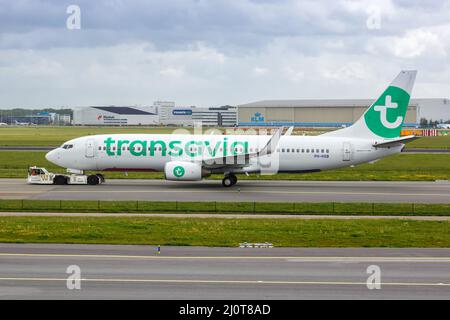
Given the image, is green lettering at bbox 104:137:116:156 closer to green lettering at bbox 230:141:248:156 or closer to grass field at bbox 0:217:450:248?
green lettering at bbox 230:141:248:156

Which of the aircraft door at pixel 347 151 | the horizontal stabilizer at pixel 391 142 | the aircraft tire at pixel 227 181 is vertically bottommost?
the aircraft tire at pixel 227 181

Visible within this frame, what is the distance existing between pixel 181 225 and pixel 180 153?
18.9 meters

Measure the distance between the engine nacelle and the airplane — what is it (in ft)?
4.76

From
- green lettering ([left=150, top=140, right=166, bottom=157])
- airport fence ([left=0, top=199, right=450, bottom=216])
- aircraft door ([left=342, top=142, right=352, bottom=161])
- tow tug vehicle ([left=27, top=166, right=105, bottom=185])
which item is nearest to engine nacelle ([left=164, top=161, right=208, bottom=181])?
green lettering ([left=150, top=140, right=166, bottom=157])

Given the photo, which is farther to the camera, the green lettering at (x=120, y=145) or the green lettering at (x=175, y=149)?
the green lettering at (x=120, y=145)

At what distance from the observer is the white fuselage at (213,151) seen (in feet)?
162

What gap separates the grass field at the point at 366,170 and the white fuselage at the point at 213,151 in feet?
20.0

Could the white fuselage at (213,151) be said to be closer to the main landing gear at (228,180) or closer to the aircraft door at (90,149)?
the aircraft door at (90,149)

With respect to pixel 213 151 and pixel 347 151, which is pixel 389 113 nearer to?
pixel 347 151

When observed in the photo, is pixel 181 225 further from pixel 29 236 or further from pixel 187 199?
pixel 187 199

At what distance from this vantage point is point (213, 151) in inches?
1960

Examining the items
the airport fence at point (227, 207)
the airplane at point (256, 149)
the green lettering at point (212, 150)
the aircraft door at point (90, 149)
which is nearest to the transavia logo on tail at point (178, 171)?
the airplane at point (256, 149)

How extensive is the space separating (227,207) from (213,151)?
40.2 ft
